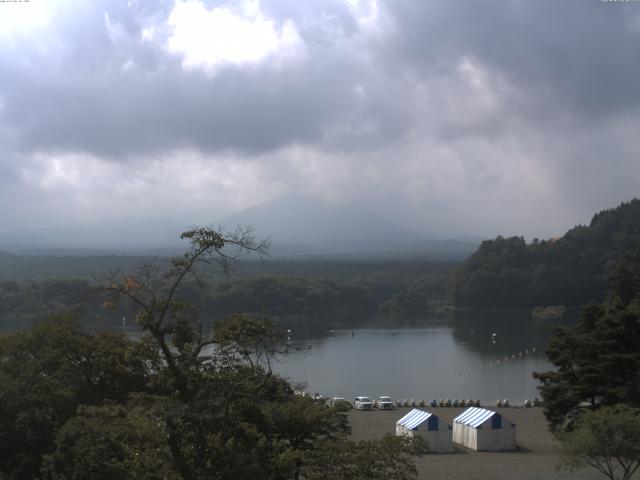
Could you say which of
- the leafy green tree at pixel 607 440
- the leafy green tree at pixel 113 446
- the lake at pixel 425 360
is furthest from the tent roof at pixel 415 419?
the leafy green tree at pixel 113 446

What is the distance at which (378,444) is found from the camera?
520 centimetres

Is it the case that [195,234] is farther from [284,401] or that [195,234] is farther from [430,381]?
[430,381]

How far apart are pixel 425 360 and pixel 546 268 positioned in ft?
82.3

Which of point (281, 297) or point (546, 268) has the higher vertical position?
point (546, 268)

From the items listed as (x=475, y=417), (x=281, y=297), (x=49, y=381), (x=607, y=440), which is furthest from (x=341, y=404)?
(x=281, y=297)

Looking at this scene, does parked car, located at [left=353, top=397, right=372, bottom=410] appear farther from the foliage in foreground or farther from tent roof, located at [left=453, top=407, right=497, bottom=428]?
the foliage in foreground

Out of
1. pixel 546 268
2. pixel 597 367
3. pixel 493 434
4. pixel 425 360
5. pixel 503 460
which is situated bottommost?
pixel 425 360

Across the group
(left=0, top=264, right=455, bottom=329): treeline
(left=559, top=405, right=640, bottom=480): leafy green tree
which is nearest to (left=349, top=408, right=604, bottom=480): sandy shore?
(left=559, top=405, right=640, bottom=480): leafy green tree

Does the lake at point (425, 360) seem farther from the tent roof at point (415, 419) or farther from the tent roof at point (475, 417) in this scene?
the tent roof at point (475, 417)

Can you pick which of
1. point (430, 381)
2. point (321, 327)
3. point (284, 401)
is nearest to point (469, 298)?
point (321, 327)

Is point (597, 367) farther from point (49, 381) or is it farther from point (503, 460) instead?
point (49, 381)

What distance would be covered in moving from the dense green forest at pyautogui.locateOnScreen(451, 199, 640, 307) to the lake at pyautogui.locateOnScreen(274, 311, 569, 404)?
776 cm

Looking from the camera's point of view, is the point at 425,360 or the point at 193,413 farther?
the point at 425,360

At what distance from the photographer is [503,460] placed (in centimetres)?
1177
